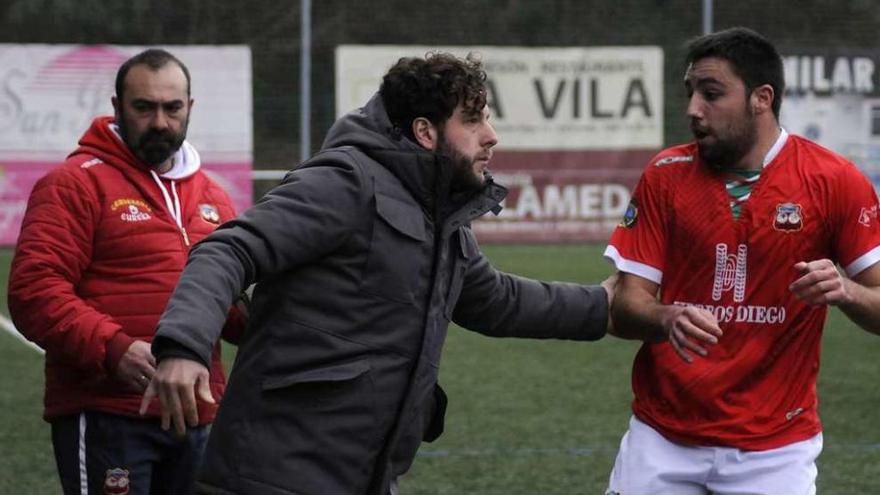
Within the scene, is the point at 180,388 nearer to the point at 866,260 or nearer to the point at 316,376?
the point at 316,376

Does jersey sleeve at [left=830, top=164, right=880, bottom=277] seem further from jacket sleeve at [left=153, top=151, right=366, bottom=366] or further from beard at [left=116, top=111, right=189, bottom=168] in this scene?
Result: beard at [left=116, top=111, right=189, bottom=168]

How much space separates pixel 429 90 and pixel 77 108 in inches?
677

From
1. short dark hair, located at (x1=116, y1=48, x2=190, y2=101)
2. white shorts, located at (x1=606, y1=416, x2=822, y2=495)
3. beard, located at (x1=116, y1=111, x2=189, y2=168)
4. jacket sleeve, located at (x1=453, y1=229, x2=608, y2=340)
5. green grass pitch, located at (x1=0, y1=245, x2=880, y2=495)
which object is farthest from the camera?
green grass pitch, located at (x1=0, y1=245, x2=880, y2=495)

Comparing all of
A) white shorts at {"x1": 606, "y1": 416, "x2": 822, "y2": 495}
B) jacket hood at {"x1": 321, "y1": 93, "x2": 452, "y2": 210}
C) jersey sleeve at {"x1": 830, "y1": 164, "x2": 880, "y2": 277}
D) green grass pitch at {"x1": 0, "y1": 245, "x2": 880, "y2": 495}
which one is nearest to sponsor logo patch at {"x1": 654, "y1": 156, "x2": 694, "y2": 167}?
jersey sleeve at {"x1": 830, "y1": 164, "x2": 880, "y2": 277}

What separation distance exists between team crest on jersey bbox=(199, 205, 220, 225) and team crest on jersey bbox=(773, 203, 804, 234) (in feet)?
5.63

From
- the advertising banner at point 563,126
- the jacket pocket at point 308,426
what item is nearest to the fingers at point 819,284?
the jacket pocket at point 308,426

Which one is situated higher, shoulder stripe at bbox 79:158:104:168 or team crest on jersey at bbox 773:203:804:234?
shoulder stripe at bbox 79:158:104:168

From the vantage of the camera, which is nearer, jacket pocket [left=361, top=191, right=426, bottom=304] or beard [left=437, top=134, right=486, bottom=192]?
jacket pocket [left=361, top=191, right=426, bottom=304]

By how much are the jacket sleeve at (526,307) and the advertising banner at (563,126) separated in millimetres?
16928

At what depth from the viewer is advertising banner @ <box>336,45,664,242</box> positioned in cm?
2202

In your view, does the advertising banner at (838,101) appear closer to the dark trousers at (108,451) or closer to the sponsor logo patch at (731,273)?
the sponsor logo patch at (731,273)

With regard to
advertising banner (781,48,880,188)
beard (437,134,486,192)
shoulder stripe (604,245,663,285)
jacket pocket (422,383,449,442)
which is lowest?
advertising banner (781,48,880,188)

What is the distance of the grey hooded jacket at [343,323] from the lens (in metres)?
4.04

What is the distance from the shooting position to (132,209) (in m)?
5.10
